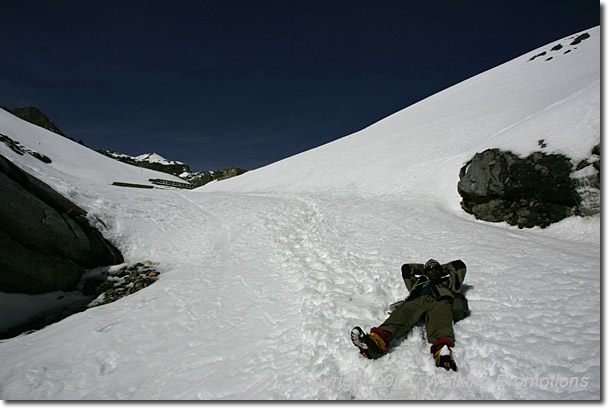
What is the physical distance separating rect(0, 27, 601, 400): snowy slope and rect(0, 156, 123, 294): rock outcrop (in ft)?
4.25

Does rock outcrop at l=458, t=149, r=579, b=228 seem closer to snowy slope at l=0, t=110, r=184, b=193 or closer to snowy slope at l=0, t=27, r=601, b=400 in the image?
snowy slope at l=0, t=27, r=601, b=400

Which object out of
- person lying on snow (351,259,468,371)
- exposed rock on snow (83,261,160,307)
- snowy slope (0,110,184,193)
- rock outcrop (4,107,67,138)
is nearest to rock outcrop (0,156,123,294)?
exposed rock on snow (83,261,160,307)

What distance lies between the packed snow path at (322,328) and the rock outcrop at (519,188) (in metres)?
0.57

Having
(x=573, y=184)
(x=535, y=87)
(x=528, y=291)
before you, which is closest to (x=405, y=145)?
(x=535, y=87)

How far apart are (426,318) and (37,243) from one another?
345 inches

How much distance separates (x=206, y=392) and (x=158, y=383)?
0.83 metres

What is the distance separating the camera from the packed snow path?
3.18 meters

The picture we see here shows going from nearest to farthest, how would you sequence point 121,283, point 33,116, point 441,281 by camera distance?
point 441,281
point 121,283
point 33,116

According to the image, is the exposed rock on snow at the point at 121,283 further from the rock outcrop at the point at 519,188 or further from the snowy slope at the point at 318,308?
the rock outcrop at the point at 519,188

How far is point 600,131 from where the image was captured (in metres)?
7.22

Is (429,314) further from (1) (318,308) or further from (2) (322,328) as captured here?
(1) (318,308)

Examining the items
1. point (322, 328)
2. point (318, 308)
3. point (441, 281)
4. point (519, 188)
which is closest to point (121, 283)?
point (318, 308)

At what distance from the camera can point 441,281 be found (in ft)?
14.6

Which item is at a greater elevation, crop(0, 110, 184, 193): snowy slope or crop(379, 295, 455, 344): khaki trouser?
crop(0, 110, 184, 193): snowy slope
